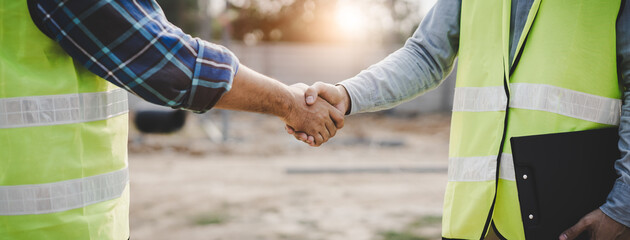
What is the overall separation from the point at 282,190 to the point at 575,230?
15.8ft

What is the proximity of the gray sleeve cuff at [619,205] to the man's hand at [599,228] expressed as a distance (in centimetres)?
2

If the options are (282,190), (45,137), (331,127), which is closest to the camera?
(45,137)

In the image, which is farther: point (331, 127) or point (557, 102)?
point (331, 127)

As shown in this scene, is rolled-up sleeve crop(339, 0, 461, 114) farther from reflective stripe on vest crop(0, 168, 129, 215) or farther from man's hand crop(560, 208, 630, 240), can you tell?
reflective stripe on vest crop(0, 168, 129, 215)

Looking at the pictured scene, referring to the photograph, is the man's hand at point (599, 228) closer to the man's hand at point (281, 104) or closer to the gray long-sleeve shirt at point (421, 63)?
the gray long-sleeve shirt at point (421, 63)

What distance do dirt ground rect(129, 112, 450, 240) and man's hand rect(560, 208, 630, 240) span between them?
2.97 metres

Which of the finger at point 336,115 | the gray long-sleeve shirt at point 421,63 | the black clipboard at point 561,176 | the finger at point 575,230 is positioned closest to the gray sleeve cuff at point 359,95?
the gray long-sleeve shirt at point 421,63

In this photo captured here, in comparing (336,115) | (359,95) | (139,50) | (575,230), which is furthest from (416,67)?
(139,50)

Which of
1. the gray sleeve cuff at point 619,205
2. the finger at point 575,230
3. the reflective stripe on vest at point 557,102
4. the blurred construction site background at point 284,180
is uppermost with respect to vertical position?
the reflective stripe on vest at point 557,102

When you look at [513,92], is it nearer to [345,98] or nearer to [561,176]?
[561,176]

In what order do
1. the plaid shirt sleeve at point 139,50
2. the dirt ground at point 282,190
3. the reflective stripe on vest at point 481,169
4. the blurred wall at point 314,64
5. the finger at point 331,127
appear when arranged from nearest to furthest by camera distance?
the plaid shirt sleeve at point 139,50, the reflective stripe on vest at point 481,169, the finger at point 331,127, the dirt ground at point 282,190, the blurred wall at point 314,64

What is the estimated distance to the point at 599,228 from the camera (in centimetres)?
161

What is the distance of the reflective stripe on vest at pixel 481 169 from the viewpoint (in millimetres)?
1752

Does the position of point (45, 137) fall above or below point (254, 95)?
below
